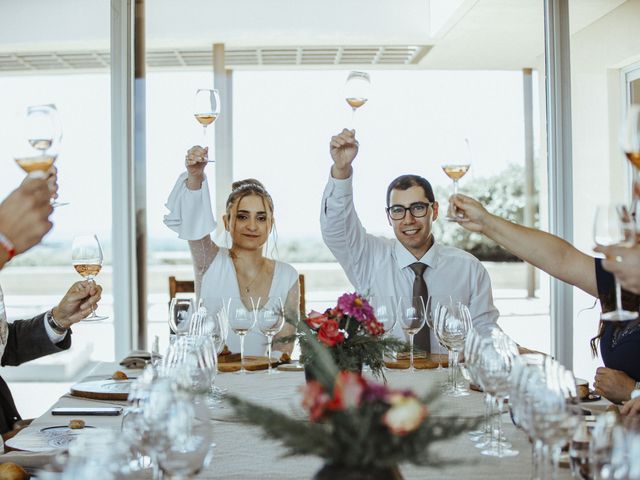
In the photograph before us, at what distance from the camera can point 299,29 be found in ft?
14.8

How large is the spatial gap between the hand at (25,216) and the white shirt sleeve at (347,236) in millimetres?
1906

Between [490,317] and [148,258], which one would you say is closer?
[490,317]

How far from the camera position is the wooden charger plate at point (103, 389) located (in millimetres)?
2150

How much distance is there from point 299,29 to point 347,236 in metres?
1.64

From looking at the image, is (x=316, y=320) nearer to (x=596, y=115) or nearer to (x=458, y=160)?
(x=458, y=160)

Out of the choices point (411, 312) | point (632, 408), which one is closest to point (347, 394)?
point (632, 408)

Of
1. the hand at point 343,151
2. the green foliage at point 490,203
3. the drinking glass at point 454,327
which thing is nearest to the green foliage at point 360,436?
the drinking glass at point 454,327

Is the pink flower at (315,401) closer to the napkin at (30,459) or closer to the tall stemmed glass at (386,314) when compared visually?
the napkin at (30,459)

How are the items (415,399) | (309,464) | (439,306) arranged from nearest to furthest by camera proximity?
(415,399) < (309,464) < (439,306)

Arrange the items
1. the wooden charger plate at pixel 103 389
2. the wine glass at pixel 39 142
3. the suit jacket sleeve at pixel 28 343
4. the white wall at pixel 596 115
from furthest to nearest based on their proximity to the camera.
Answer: the white wall at pixel 596 115 → the suit jacket sleeve at pixel 28 343 → the wooden charger plate at pixel 103 389 → the wine glass at pixel 39 142

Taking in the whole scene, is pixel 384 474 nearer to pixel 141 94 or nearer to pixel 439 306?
pixel 439 306

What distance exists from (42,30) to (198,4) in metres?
0.85

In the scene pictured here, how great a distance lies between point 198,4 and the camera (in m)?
4.44

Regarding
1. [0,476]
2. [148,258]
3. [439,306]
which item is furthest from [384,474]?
[148,258]
